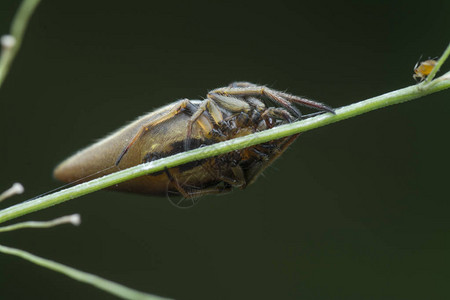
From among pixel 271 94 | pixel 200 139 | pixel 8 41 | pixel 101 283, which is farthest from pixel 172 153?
pixel 8 41

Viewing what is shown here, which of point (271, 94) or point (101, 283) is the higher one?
point (271, 94)

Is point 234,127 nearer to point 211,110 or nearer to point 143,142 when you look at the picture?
point 211,110

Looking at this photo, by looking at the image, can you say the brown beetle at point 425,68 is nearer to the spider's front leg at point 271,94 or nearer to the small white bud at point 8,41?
the spider's front leg at point 271,94

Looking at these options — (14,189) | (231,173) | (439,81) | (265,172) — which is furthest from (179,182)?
(439,81)

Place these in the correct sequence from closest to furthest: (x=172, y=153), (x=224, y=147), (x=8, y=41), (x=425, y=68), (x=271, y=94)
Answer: (x=8, y=41) < (x=224, y=147) < (x=425, y=68) < (x=271, y=94) < (x=172, y=153)

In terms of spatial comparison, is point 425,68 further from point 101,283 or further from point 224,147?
point 101,283

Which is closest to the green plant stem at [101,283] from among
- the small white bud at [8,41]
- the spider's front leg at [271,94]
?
the small white bud at [8,41]

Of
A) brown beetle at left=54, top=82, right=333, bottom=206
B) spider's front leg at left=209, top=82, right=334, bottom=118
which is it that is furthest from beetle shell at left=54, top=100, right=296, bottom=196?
spider's front leg at left=209, top=82, right=334, bottom=118
